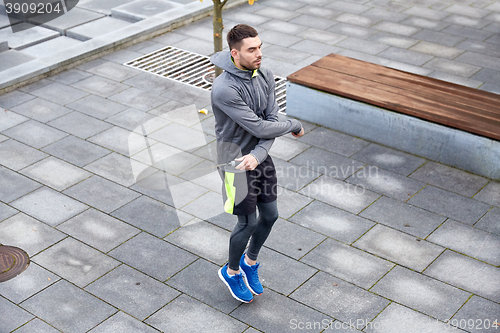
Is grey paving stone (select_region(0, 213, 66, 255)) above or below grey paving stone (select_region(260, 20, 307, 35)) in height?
below

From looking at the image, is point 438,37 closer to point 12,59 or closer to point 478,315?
point 478,315

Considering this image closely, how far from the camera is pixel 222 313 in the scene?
17.0 ft

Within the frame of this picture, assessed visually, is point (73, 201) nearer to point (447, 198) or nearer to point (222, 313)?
point (222, 313)

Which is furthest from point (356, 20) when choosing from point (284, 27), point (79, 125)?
point (79, 125)

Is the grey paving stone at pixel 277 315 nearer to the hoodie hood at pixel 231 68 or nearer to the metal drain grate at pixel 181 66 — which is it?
the hoodie hood at pixel 231 68

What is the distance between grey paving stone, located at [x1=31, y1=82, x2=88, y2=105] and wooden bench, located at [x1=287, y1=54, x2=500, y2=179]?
319 centimetres

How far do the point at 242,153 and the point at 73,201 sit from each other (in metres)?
2.70

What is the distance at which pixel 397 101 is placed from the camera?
7539 mm

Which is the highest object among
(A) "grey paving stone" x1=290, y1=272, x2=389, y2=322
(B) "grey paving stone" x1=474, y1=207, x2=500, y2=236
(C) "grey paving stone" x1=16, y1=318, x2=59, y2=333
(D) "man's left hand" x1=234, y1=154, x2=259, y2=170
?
(D) "man's left hand" x1=234, y1=154, x2=259, y2=170

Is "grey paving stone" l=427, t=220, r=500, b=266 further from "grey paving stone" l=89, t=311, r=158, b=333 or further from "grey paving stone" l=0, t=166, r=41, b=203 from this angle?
"grey paving stone" l=0, t=166, r=41, b=203

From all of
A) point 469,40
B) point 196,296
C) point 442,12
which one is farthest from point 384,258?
point 442,12

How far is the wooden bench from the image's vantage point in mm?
7039

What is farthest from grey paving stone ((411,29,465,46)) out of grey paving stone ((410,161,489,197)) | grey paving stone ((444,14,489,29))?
grey paving stone ((410,161,489,197))

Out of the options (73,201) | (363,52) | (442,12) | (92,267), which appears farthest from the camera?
(442,12)
